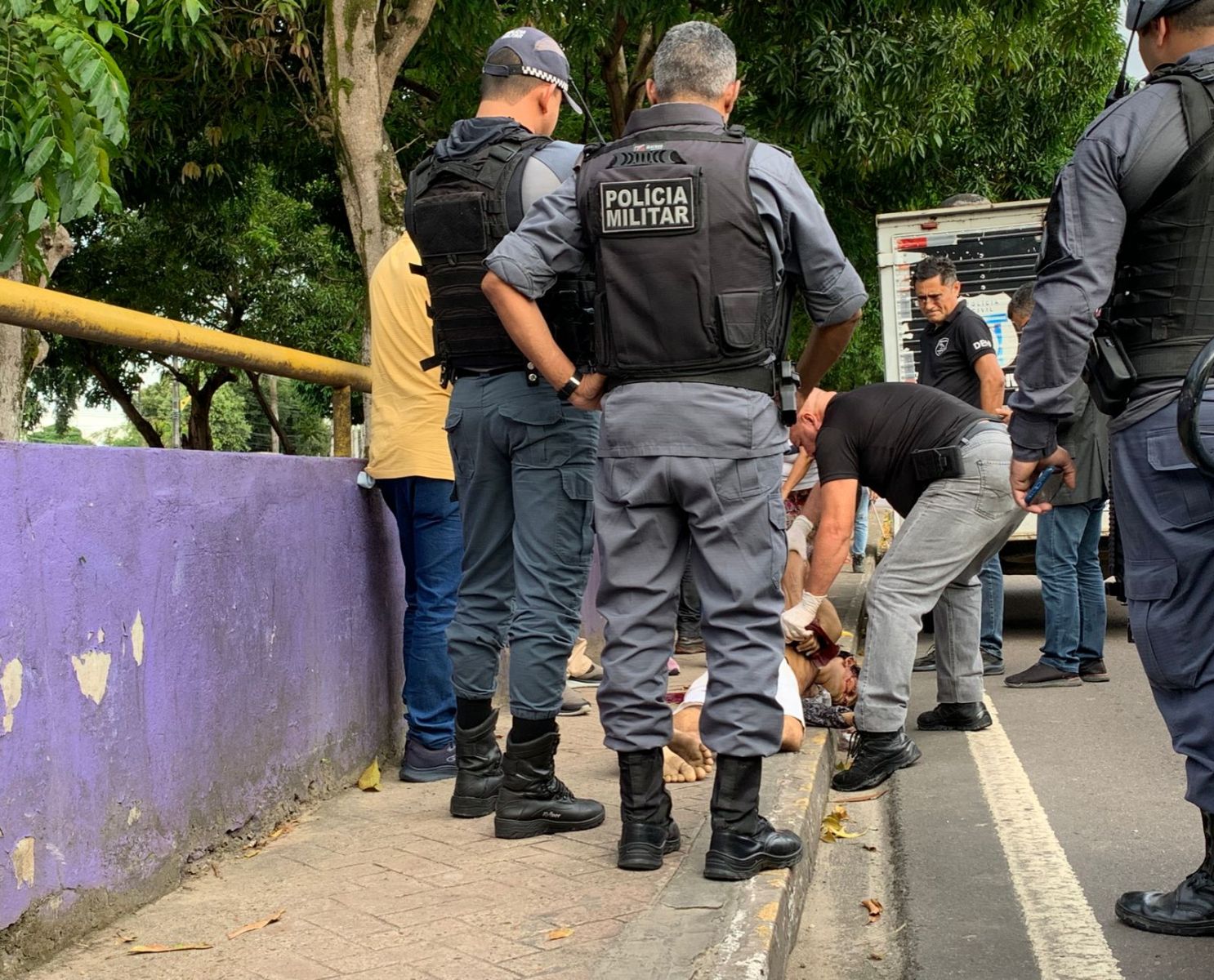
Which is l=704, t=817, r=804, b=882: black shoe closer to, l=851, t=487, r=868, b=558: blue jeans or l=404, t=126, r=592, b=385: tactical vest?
l=404, t=126, r=592, b=385: tactical vest

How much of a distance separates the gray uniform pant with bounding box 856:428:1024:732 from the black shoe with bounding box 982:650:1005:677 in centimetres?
256

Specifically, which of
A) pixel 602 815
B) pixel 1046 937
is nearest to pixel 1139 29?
pixel 1046 937

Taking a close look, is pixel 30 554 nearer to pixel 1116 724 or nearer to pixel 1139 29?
pixel 1139 29

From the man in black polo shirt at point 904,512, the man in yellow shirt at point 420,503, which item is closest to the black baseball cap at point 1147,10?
the man in black polo shirt at point 904,512

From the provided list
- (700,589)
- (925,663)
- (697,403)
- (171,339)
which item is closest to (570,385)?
(697,403)

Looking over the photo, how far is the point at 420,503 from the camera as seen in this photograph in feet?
15.8

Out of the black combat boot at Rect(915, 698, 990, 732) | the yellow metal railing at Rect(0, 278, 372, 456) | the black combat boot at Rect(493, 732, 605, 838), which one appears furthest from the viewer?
the black combat boot at Rect(915, 698, 990, 732)

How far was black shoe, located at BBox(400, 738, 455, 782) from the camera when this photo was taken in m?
4.89

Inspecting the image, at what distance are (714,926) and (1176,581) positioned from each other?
132 centimetres

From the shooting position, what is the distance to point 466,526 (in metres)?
4.32

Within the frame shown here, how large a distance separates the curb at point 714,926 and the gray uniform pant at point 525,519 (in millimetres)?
702

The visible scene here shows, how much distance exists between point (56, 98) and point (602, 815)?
3332 mm

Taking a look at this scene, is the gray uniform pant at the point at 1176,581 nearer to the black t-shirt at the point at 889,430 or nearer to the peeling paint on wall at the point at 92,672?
the black t-shirt at the point at 889,430

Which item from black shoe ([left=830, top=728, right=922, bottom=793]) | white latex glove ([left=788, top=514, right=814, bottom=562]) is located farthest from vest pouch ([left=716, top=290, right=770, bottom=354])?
white latex glove ([left=788, top=514, right=814, bottom=562])
